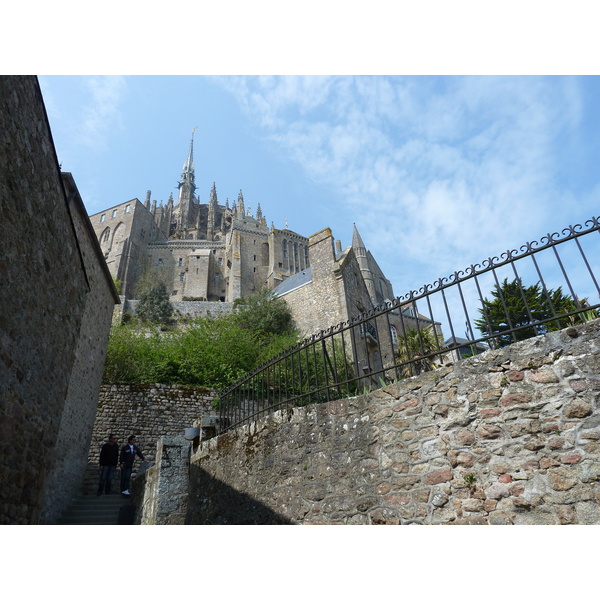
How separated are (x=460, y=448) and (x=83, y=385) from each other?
405 inches

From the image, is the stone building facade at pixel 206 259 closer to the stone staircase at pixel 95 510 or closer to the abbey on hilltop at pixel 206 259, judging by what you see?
the abbey on hilltop at pixel 206 259

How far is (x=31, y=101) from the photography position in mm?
4094

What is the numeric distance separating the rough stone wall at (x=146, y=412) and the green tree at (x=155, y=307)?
83.6 feet

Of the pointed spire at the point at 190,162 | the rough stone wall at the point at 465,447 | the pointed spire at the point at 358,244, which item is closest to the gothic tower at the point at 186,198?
the pointed spire at the point at 190,162

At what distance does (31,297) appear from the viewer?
4211 mm

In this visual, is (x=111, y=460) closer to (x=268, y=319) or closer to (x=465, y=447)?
(x=465, y=447)

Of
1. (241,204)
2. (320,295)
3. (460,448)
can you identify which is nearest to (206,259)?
(241,204)

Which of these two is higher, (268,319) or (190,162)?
(190,162)

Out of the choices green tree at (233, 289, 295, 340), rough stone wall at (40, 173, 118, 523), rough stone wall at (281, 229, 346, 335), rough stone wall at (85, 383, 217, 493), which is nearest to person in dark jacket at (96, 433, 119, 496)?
rough stone wall at (40, 173, 118, 523)

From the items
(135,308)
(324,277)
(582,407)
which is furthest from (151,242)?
(582,407)

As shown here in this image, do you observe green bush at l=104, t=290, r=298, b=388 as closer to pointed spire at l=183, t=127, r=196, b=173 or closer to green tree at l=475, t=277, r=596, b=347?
green tree at l=475, t=277, r=596, b=347

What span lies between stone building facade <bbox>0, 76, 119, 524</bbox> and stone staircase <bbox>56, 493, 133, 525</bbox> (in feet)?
17.1

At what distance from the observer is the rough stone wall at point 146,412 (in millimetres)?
13477

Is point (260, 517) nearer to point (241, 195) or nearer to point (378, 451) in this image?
point (378, 451)
